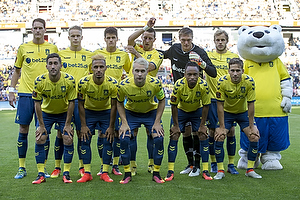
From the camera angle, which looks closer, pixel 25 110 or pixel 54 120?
pixel 54 120

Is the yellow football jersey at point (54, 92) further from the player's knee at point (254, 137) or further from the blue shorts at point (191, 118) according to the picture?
the player's knee at point (254, 137)

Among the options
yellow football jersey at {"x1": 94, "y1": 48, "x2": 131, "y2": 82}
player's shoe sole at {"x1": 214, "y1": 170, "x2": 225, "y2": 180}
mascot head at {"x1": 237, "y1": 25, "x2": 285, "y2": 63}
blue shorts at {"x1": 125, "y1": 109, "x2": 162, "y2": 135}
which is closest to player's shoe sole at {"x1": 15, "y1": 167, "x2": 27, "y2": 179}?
blue shorts at {"x1": 125, "y1": 109, "x2": 162, "y2": 135}

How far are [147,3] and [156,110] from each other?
113 feet

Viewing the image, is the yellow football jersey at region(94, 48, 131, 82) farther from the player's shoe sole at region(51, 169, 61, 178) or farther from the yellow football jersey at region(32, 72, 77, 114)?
the player's shoe sole at region(51, 169, 61, 178)

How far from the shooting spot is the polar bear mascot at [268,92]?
242 inches

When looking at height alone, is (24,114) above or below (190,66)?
below

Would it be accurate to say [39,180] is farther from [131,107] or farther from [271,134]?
[271,134]

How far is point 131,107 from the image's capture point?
210 inches

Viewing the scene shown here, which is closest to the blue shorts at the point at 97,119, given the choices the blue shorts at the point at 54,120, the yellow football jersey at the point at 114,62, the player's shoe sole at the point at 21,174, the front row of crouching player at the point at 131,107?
the front row of crouching player at the point at 131,107

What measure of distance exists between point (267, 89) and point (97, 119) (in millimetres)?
3043

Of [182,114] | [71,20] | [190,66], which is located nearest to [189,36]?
[190,66]

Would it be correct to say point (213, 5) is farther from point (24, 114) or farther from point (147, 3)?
point (24, 114)

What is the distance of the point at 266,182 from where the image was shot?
5.00 metres

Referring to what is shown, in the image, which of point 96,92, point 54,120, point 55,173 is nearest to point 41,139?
point 54,120
